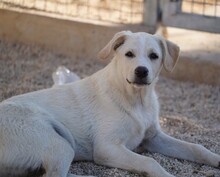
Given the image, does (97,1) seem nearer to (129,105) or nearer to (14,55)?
(14,55)

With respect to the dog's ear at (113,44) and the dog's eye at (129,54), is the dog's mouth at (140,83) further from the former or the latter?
the dog's ear at (113,44)

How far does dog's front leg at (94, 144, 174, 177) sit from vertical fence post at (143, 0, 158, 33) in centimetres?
336

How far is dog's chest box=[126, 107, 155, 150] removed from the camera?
474 cm

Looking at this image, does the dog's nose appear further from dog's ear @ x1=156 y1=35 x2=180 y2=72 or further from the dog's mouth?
dog's ear @ x1=156 y1=35 x2=180 y2=72

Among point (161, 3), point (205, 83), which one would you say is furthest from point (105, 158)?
point (161, 3)

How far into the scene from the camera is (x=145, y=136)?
5027 millimetres

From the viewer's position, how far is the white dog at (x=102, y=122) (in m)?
4.30

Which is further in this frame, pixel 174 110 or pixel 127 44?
pixel 174 110

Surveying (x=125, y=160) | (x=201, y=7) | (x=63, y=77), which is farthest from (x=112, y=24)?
(x=125, y=160)

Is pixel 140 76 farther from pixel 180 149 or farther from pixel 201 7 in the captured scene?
pixel 201 7

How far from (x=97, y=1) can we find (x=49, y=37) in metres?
0.86

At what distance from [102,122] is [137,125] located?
0.96 ft

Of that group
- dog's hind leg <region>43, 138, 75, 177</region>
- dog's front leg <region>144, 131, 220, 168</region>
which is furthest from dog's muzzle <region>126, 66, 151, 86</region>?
dog's hind leg <region>43, 138, 75, 177</region>

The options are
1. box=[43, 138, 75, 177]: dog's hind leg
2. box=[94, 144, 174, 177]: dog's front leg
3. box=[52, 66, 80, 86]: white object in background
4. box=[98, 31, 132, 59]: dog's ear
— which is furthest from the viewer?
box=[52, 66, 80, 86]: white object in background
